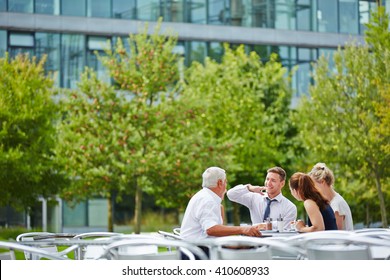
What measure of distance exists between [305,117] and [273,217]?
19.2 metres

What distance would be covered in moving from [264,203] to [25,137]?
15.0 metres

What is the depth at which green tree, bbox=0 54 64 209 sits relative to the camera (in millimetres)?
25703

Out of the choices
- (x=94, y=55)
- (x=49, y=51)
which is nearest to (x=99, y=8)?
(x=94, y=55)

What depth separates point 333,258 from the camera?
310 inches

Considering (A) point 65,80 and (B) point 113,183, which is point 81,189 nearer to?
(B) point 113,183

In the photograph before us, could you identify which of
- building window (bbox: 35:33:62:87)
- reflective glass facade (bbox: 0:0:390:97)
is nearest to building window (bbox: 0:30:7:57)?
reflective glass facade (bbox: 0:0:390:97)

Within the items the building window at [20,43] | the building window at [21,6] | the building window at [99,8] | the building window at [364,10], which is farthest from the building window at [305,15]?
the building window at [20,43]

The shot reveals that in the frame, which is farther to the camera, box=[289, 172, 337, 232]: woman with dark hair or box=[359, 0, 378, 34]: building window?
box=[359, 0, 378, 34]: building window

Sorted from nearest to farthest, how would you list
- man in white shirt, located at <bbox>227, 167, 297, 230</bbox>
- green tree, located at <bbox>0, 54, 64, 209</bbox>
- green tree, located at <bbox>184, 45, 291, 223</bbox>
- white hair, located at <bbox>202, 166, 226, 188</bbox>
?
white hair, located at <bbox>202, 166, 226, 188</bbox> < man in white shirt, located at <bbox>227, 167, 297, 230</bbox> < green tree, located at <bbox>0, 54, 64, 209</bbox> < green tree, located at <bbox>184, 45, 291, 223</bbox>

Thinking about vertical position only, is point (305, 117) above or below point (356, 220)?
above

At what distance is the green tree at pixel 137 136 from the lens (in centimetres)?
2805

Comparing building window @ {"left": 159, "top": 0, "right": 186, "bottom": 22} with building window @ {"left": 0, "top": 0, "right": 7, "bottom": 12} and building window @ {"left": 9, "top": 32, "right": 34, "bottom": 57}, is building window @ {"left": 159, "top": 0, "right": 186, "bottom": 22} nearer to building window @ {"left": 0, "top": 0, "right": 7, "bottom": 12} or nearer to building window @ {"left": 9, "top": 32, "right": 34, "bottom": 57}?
building window @ {"left": 9, "top": 32, "right": 34, "bottom": 57}

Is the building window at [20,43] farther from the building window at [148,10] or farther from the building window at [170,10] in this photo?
the building window at [170,10]
